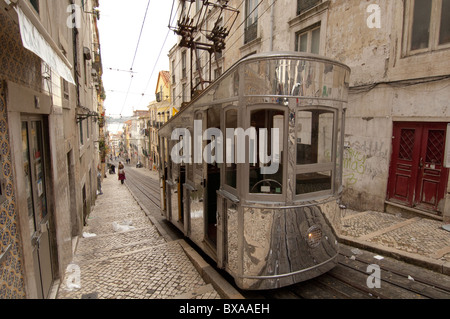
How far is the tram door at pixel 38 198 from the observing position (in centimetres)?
306

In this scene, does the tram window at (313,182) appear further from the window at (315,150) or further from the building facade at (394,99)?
the building facade at (394,99)

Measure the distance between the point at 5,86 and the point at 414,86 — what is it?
7.72 m

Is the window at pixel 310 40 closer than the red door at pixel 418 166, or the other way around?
the red door at pixel 418 166

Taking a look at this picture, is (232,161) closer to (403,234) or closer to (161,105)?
(403,234)

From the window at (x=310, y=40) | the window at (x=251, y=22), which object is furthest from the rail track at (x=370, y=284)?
the window at (x=251, y=22)

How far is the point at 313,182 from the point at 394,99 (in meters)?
4.87

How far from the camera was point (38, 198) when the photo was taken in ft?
11.2

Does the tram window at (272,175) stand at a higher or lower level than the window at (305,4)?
lower

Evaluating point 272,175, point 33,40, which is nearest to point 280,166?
point 272,175

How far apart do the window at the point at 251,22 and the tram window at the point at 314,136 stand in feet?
36.7

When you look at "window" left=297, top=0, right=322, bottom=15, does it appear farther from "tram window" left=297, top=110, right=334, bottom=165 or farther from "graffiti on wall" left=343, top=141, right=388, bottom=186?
"tram window" left=297, top=110, right=334, bottom=165

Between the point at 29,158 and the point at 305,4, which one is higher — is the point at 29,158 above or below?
below

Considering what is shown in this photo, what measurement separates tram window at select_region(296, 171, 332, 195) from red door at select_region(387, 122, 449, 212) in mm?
4202
